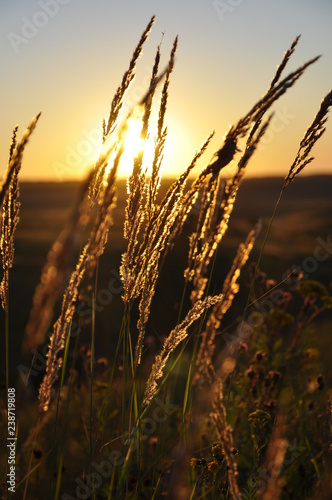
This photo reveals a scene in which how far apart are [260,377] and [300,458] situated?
1.89 feet

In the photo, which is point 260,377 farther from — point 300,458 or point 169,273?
point 169,273

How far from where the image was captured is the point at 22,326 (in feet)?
31.2

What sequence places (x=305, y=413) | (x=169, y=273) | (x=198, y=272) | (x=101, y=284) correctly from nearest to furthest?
(x=198, y=272) → (x=305, y=413) → (x=101, y=284) → (x=169, y=273)

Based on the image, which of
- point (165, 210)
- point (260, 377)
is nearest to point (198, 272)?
point (165, 210)

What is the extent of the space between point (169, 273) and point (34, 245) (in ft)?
20.8

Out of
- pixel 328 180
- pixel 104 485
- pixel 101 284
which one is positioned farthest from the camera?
pixel 328 180

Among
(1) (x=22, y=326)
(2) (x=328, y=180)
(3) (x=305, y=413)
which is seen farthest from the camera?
(2) (x=328, y=180)

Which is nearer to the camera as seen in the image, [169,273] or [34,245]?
[169,273]

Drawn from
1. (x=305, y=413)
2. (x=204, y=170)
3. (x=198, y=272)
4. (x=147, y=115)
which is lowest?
(x=305, y=413)

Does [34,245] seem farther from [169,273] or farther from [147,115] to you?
[147,115]

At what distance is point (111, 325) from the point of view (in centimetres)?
967

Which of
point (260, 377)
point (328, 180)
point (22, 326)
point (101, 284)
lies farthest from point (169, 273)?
point (328, 180)

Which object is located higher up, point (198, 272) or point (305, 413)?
point (198, 272)

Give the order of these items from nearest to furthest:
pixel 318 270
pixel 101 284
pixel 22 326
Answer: pixel 22 326
pixel 101 284
pixel 318 270
